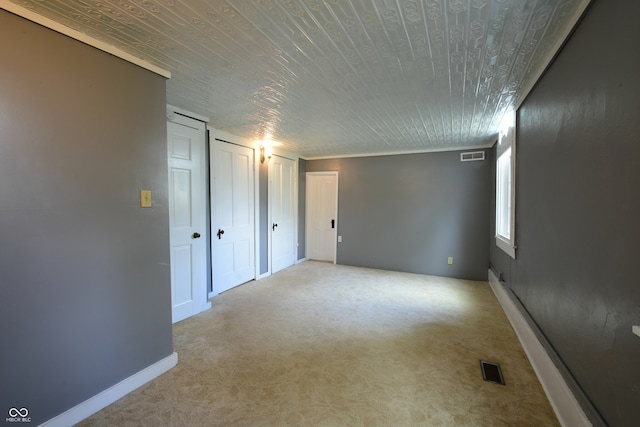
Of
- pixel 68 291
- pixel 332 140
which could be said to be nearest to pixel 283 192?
pixel 332 140

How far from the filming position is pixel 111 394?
1.79 m

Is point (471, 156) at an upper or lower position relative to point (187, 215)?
upper

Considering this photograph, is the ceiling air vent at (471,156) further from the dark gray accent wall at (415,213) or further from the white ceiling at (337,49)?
the white ceiling at (337,49)

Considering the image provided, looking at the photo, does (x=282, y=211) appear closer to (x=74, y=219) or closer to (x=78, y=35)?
(x=74, y=219)

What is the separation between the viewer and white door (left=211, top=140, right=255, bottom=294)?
3754 mm

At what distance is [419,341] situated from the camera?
263cm

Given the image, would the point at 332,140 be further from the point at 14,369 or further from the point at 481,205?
the point at 14,369

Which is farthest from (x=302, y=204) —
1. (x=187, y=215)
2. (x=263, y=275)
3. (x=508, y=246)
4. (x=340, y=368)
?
(x=340, y=368)

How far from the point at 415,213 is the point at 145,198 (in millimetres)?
4390

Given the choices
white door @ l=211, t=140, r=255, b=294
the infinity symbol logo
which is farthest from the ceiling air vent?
the infinity symbol logo

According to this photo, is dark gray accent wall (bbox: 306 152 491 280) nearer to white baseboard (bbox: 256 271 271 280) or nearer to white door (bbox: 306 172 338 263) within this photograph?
white door (bbox: 306 172 338 263)

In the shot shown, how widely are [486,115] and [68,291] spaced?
4.05 meters

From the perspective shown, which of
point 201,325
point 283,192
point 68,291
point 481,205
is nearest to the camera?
point 68,291

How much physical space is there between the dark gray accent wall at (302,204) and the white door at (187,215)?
2682mm
